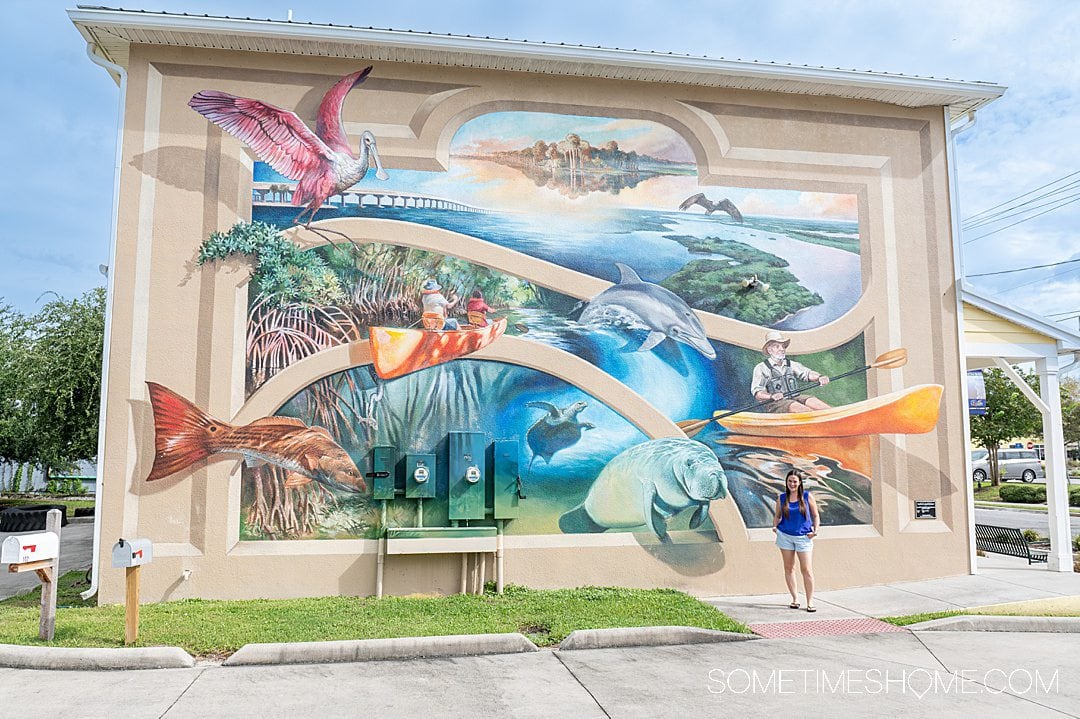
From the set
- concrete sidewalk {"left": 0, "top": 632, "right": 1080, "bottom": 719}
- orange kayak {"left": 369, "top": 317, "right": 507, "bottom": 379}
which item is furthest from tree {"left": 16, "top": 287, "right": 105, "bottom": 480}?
concrete sidewalk {"left": 0, "top": 632, "right": 1080, "bottom": 719}

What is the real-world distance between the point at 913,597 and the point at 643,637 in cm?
442

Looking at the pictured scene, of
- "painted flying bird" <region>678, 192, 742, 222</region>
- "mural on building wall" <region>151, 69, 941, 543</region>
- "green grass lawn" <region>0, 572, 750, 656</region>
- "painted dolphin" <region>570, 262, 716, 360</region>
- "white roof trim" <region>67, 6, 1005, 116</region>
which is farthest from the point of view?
"painted flying bird" <region>678, 192, 742, 222</region>

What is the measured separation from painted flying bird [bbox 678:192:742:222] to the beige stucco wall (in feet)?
0.87

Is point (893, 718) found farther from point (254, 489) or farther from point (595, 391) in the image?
point (254, 489)

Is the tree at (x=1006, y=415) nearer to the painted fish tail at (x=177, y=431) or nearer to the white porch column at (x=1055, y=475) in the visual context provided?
the white porch column at (x=1055, y=475)

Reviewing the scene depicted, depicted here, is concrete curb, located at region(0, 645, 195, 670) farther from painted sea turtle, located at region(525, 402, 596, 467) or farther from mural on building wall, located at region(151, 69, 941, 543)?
painted sea turtle, located at region(525, 402, 596, 467)

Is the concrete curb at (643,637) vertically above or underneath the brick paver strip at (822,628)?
above

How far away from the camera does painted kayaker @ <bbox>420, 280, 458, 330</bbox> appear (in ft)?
33.7

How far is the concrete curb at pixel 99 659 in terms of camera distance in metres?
6.83

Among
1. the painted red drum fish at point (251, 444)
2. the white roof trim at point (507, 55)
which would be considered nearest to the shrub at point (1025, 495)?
the white roof trim at point (507, 55)

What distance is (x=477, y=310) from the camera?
34.1ft

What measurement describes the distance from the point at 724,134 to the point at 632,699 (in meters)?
8.26

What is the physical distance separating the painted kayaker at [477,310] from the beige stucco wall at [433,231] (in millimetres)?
1037

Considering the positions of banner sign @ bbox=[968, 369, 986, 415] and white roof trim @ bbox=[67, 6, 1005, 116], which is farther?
banner sign @ bbox=[968, 369, 986, 415]
